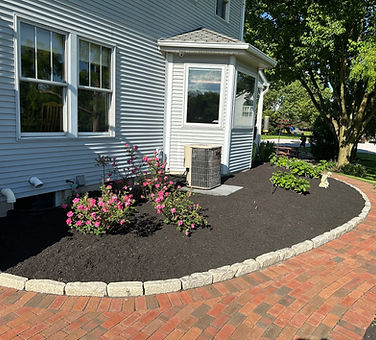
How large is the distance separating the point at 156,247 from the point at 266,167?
7.54 metres

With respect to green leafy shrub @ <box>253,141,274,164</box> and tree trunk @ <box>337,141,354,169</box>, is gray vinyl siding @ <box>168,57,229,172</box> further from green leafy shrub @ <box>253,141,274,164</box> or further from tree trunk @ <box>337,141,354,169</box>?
tree trunk @ <box>337,141,354,169</box>

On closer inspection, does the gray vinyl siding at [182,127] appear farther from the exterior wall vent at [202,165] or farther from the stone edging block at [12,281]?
the stone edging block at [12,281]

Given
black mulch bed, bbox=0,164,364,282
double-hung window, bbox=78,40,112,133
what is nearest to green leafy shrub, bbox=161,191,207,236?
black mulch bed, bbox=0,164,364,282

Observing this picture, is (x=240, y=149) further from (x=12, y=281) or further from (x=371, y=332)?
(x=12, y=281)

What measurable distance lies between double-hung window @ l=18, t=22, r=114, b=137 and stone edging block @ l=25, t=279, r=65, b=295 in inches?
116

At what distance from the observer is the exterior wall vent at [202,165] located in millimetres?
Result: 7141

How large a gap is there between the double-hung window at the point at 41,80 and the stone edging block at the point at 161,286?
3.65 m

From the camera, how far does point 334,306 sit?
3.25 metres

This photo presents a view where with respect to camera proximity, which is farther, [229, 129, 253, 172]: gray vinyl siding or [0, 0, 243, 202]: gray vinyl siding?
[229, 129, 253, 172]: gray vinyl siding

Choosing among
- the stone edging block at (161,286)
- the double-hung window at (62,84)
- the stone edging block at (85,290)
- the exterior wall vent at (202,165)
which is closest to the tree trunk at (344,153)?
the exterior wall vent at (202,165)

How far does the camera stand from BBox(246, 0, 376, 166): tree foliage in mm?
11352

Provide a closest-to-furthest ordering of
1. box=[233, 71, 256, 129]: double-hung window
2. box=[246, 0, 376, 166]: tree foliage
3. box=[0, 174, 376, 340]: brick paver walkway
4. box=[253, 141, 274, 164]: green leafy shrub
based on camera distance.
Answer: box=[0, 174, 376, 340]: brick paver walkway < box=[233, 71, 256, 129]: double-hung window < box=[246, 0, 376, 166]: tree foliage < box=[253, 141, 274, 164]: green leafy shrub

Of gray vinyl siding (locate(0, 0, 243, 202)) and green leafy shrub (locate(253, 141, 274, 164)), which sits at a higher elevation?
gray vinyl siding (locate(0, 0, 243, 202))

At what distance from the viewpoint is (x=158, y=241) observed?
4332 millimetres
